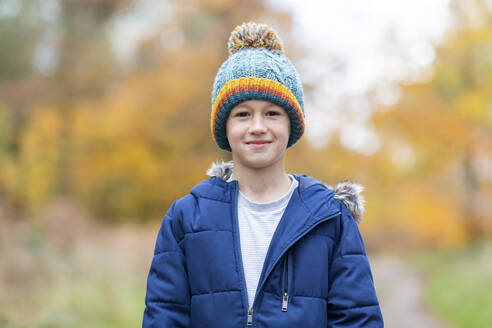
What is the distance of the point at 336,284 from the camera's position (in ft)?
7.09

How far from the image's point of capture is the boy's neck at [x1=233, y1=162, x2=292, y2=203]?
2.36 m

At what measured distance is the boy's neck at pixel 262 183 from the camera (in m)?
2.36

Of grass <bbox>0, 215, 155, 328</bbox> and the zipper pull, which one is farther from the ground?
the zipper pull

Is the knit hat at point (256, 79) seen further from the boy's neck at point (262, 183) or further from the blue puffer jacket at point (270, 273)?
the blue puffer jacket at point (270, 273)

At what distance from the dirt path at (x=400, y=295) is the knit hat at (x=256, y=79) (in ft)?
19.5

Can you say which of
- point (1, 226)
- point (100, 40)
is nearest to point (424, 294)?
point (1, 226)

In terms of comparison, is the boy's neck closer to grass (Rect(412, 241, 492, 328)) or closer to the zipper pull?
the zipper pull

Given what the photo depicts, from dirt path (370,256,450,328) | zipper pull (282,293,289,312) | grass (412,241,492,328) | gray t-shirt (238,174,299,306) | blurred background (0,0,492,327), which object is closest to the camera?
zipper pull (282,293,289,312)

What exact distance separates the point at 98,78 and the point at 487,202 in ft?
37.7

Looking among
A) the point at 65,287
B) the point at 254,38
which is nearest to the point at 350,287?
the point at 254,38

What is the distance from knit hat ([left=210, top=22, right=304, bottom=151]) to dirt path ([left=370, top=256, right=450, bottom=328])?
5.95 meters

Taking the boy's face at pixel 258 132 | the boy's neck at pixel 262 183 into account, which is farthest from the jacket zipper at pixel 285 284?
the boy's face at pixel 258 132

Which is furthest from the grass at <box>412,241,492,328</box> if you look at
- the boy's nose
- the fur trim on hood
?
the boy's nose

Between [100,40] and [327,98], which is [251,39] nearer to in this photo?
[327,98]
